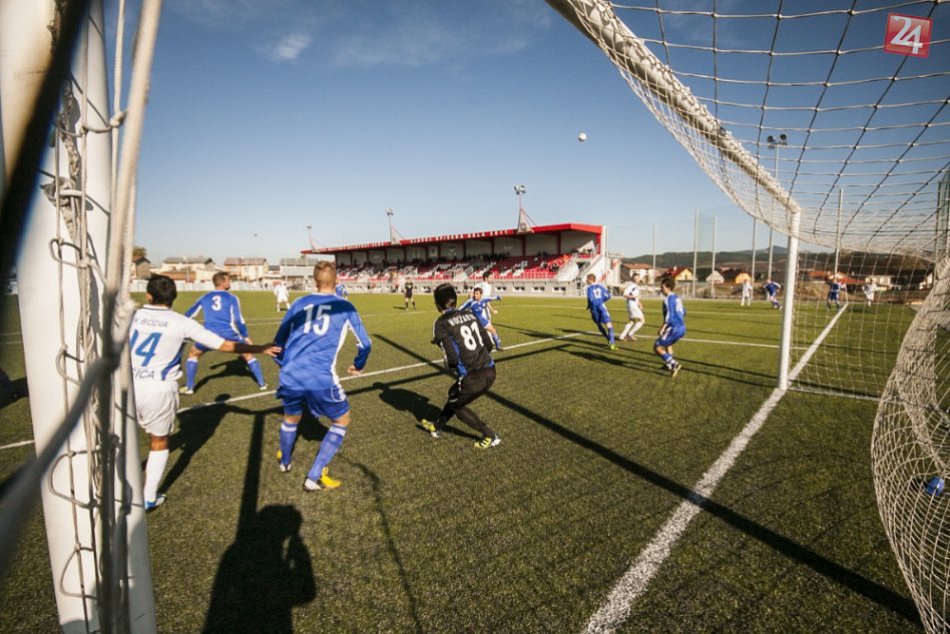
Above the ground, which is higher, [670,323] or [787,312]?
[787,312]

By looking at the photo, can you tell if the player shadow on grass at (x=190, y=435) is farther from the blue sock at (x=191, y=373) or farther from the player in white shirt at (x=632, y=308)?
the player in white shirt at (x=632, y=308)

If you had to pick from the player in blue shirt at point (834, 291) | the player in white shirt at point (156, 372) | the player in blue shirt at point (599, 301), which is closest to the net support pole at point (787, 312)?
the player in blue shirt at point (599, 301)

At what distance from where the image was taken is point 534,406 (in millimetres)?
5844

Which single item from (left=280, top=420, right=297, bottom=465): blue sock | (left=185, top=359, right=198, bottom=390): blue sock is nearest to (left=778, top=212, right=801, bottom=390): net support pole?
(left=280, top=420, right=297, bottom=465): blue sock

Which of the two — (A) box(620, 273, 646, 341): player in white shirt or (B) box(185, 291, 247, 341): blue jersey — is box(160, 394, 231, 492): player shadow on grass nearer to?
(B) box(185, 291, 247, 341): blue jersey

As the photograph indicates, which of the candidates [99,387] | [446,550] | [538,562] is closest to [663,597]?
[538,562]

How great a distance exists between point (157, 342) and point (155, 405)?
0.48 m

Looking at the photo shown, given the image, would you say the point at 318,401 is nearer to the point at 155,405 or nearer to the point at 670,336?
the point at 155,405

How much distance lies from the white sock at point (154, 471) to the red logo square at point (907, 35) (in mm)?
5760

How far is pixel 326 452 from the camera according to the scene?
3629mm

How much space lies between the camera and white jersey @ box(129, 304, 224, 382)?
3.24 meters

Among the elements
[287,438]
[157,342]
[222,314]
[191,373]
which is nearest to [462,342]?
[287,438]

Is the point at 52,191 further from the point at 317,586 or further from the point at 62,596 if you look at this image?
the point at 317,586

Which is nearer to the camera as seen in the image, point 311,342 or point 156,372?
point 156,372
